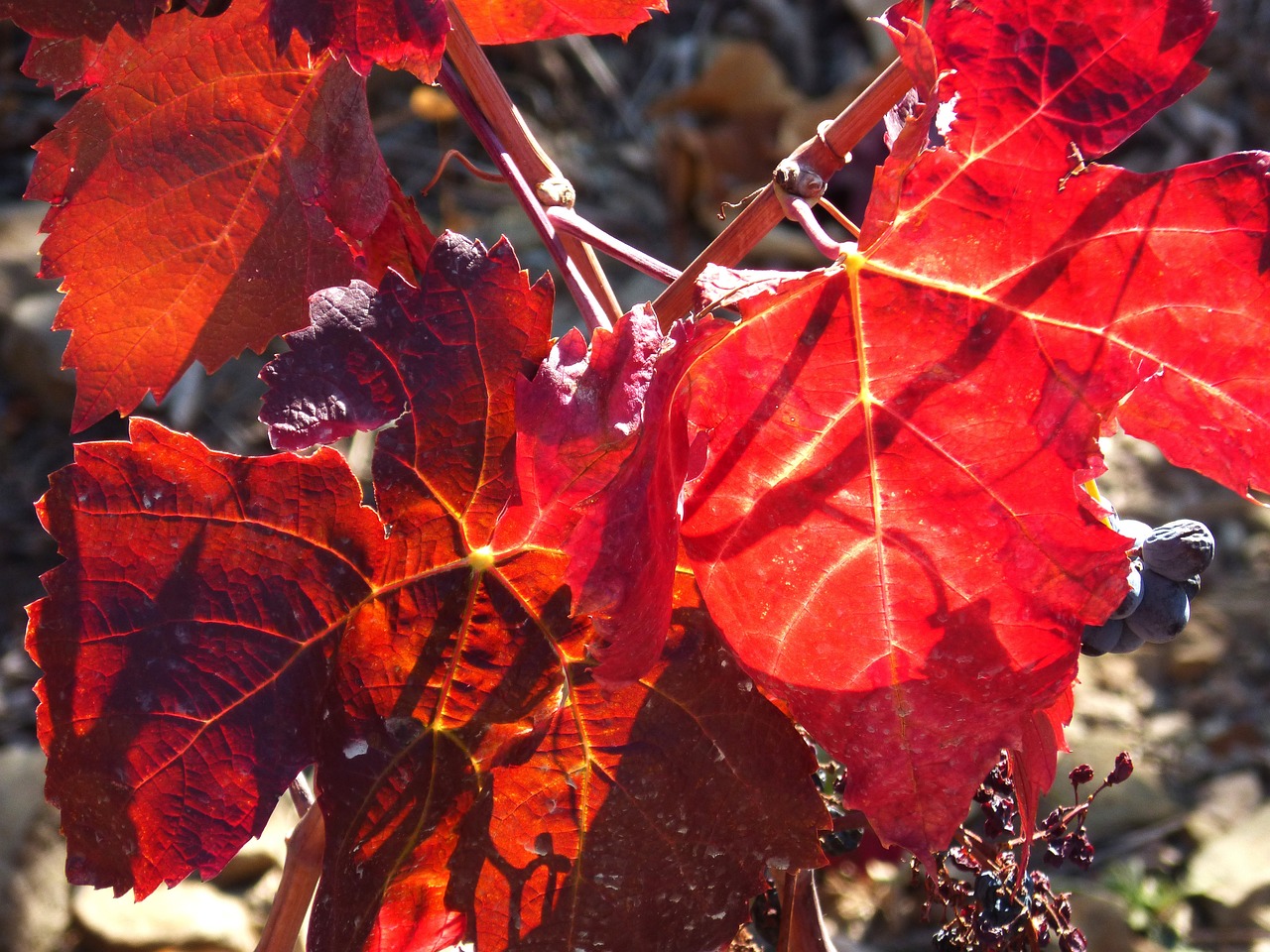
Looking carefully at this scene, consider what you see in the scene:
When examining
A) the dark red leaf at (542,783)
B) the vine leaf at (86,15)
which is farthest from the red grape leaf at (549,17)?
the dark red leaf at (542,783)

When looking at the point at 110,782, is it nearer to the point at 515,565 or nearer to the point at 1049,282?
the point at 515,565

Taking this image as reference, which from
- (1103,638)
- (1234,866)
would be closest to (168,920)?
(1103,638)

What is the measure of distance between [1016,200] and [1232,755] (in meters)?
1.86

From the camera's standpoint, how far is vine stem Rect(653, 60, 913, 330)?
376mm

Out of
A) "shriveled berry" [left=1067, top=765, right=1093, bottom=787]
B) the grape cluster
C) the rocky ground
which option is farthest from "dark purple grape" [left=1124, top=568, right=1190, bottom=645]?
the rocky ground

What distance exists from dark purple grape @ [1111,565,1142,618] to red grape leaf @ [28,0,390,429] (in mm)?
331

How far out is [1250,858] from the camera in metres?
1.66

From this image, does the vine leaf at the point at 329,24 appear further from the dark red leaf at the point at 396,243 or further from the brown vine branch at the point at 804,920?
the brown vine branch at the point at 804,920

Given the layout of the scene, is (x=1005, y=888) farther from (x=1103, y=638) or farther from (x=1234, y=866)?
(x=1234, y=866)

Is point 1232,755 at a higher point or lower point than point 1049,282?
lower

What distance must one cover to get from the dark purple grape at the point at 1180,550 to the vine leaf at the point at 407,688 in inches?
7.2

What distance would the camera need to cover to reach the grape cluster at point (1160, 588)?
1.49 feet

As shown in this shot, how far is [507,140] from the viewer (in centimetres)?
46

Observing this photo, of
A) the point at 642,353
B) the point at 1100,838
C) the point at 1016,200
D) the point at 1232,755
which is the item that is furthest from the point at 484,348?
the point at 1232,755
